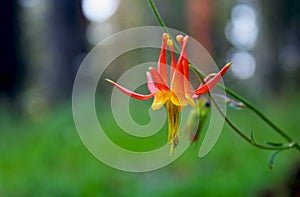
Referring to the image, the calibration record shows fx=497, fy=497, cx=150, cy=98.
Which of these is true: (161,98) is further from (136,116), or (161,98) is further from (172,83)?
(136,116)

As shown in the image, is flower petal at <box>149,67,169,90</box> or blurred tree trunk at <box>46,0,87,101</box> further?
blurred tree trunk at <box>46,0,87,101</box>

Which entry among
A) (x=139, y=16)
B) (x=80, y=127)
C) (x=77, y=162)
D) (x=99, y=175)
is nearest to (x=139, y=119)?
(x=80, y=127)

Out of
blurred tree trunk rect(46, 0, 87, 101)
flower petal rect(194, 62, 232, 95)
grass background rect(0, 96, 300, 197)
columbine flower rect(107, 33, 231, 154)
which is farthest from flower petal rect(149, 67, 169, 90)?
blurred tree trunk rect(46, 0, 87, 101)

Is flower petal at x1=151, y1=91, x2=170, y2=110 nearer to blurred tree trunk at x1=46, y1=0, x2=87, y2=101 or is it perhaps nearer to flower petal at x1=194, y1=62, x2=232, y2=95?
flower petal at x1=194, y1=62, x2=232, y2=95

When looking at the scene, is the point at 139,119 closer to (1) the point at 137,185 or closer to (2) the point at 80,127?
(2) the point at 80,127

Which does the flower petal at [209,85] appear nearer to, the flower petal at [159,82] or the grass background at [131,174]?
the flower petal at [159,82]

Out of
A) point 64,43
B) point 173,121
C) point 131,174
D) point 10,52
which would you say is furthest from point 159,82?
point 64,43
